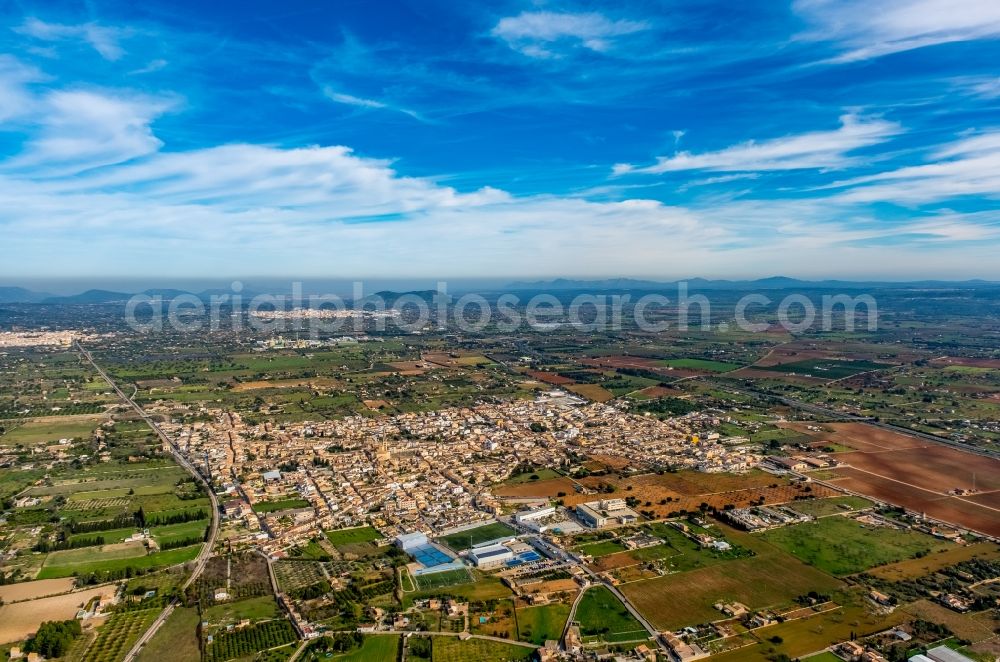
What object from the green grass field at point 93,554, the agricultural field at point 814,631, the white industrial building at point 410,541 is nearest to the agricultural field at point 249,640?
the white industrial building at point 410,541

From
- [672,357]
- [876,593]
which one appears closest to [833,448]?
[876,593]

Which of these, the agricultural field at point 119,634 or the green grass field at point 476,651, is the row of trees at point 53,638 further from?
the green grass field at point 476,651

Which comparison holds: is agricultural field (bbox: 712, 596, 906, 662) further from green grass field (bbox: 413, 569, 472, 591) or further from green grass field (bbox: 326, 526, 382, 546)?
green grass field (bbox: 326, 526, 382, 546)

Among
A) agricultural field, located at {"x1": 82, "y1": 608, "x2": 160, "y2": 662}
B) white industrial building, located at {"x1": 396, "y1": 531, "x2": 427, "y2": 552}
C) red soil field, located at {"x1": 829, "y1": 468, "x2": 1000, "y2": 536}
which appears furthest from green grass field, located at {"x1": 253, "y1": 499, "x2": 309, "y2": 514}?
red soil field, located at {"x1": 829, "y1": 468, "x2": 1000, "y2": 536}

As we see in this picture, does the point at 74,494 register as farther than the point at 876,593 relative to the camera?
Yes

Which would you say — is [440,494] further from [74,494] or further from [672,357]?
[672,357]

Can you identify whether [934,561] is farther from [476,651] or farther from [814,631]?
[476,651]

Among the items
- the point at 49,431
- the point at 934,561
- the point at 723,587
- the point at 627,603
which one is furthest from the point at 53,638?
the point at 49,431
